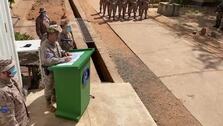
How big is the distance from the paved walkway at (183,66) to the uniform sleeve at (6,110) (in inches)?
154

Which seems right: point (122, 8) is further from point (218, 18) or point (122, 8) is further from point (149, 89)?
point (149, 89)

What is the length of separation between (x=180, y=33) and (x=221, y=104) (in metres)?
6.43

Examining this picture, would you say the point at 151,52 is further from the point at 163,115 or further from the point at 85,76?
the point at 85,76

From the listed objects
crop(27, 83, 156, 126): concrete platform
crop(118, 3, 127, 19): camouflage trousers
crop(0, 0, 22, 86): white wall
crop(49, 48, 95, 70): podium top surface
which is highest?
crop(0, 0, 22, 86): white wall

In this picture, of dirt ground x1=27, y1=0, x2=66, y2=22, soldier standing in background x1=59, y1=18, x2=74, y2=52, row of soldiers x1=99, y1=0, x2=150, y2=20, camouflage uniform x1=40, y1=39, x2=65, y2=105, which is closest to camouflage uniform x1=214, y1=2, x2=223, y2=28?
row of soldiers x1=99, y1=0, x2=150, y2=20

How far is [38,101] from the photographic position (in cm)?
566

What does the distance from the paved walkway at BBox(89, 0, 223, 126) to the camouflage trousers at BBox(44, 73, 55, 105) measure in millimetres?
3040

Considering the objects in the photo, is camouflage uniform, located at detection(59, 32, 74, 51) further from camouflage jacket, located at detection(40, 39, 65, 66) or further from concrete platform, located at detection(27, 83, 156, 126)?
camouflage jacket, located at detection(40, 39, 65, 66)

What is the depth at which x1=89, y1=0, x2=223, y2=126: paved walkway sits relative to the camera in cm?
643

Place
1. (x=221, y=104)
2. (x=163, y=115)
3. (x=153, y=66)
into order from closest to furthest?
1. (x=163, y=115)
2. (x=221, y=104)
3. (x=153, y=66)

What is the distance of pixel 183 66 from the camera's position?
8570 millimetres

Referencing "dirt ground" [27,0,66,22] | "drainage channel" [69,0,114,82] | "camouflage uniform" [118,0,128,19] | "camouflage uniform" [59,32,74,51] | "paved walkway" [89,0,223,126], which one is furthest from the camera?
"camouflage uniform" [118,0,128,19]

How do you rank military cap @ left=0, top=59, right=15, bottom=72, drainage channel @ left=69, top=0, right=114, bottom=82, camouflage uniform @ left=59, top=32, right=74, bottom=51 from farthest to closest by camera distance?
drainage channel @ left=69, top=0, right=114, bottom=82 → camouflage uniform @ left=59, top=32, right=74, bottom=51 → military cap @ left=0, top=59, right=15, bottom=72

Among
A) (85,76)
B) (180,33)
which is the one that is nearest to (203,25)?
(180,33)
